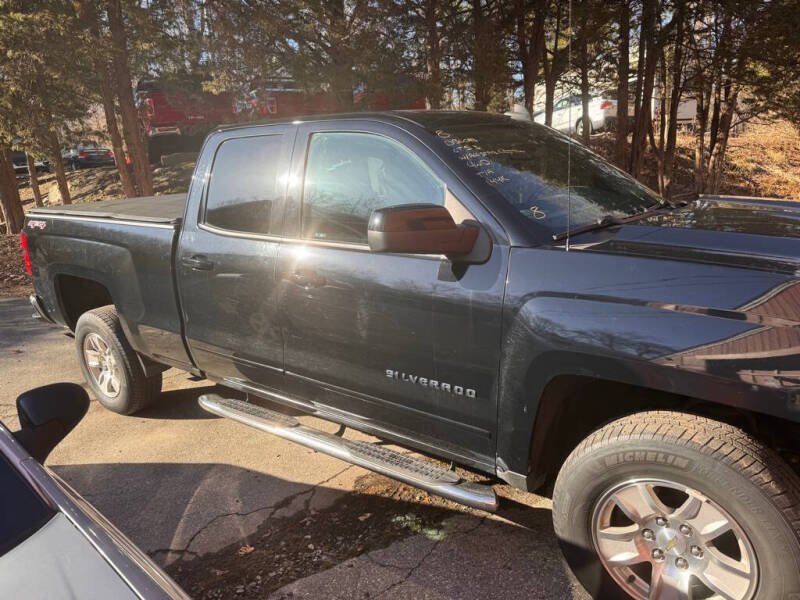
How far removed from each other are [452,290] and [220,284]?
1515 mm

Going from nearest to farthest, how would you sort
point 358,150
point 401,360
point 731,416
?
1. point 731,416
2. point 401,360
3. point 358,150

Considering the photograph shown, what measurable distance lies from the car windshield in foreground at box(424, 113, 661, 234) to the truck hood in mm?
167

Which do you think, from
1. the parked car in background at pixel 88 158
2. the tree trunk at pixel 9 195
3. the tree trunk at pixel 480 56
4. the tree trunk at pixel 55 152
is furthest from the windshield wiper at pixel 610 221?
the parked car in background at pixel 88 158

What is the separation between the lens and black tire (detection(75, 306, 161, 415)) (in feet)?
13.9

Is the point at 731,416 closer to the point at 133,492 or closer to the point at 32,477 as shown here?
the point at 32,477

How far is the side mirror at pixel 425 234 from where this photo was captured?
2.30m

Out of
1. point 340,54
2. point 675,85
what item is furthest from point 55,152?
point 675,85

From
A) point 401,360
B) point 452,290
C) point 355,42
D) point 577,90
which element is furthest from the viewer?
point 577,90

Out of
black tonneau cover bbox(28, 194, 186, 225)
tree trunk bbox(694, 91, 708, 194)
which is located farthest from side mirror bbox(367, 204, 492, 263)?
tree trunk bbox(694, 91, 708, 194)

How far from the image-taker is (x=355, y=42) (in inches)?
393

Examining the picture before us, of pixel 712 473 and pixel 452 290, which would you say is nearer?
pixel 712 473

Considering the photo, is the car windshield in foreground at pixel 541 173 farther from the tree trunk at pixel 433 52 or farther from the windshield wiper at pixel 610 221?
the tree trunk at pixel 433 52

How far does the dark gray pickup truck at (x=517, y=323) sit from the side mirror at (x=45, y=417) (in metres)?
1.18

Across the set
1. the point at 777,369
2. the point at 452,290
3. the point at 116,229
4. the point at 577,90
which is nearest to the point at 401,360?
the point at 452,290
